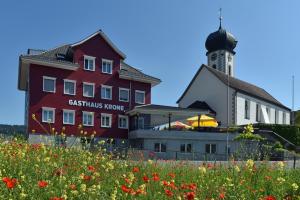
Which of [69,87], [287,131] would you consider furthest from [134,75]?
[287,131]

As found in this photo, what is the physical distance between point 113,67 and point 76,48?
4.30 metres

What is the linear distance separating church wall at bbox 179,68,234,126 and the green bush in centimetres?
775

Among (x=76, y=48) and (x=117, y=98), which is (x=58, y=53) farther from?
(x=117, y=98)

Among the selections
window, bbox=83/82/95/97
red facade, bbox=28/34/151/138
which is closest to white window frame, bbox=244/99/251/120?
red facade, bbox=28/34/151/138

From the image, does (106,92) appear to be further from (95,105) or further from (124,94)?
(124,94)

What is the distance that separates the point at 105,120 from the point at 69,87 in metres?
4.79

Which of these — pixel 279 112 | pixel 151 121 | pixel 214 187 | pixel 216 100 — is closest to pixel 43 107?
pixel 151 121

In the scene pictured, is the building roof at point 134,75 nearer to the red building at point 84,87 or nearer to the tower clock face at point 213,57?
the red building at point 84,87

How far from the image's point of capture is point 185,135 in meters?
39.1

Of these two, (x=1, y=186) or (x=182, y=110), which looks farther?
(x=182, y=110)

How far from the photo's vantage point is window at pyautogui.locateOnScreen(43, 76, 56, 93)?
40.0 metres

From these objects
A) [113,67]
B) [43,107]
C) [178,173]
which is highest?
[113,67]

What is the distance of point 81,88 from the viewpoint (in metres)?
42.1

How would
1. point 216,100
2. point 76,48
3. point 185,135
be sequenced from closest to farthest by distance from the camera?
point 185,135 < point 76,48 < point 216,100
